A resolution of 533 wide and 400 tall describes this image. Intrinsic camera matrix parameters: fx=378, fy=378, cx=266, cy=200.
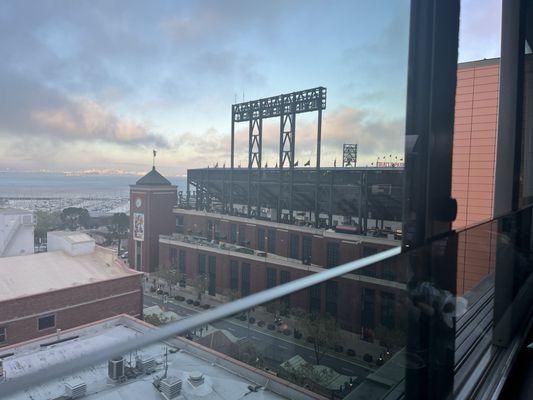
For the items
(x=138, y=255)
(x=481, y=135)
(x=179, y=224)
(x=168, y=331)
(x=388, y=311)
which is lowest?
(x=138, y=255)

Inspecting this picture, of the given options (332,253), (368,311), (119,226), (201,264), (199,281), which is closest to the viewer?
(368,311)

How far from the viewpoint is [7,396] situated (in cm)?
27

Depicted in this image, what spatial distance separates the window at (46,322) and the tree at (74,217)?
3.83 ft

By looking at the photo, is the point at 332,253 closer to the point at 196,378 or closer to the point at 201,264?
the point at 201,264

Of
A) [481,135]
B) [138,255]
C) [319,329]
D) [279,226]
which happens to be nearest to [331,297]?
[319,329]

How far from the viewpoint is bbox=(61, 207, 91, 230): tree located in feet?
6.87

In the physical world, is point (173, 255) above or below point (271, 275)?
above

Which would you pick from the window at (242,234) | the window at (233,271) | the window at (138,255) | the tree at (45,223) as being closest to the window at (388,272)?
the tree at (45,223)

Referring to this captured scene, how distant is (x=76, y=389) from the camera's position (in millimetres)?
356

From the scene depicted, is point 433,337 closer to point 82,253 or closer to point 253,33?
point 82,253

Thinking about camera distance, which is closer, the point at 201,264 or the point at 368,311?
the point at 368,311

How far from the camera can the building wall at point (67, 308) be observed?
0.92m

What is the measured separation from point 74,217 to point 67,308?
51.8 inches

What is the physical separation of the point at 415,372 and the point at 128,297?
92 cm
